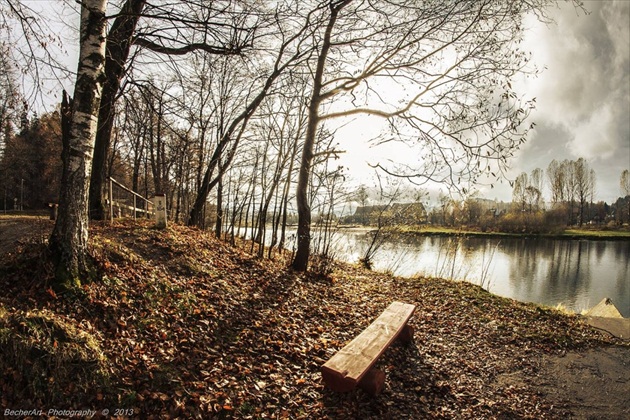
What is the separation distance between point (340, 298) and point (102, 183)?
7.10 metres

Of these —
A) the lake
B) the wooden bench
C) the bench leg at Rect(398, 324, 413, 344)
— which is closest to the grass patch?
the wooden bench

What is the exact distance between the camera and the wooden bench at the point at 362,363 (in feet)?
10.4

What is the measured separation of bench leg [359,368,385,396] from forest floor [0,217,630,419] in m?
0.08

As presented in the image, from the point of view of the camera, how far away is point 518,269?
23781 mm

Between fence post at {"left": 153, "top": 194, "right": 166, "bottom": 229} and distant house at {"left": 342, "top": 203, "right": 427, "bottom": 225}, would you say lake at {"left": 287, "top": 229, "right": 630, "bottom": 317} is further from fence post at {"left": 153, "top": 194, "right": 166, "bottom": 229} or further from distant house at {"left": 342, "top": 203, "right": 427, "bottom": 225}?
fence post at {"left": 153, "top": 194, "right": 166, "bottom": 229}

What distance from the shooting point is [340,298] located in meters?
7.01

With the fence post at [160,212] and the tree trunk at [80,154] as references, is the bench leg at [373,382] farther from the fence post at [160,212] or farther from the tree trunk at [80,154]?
the fence post at [160,212]

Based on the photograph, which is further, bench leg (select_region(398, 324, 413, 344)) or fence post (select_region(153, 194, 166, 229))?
fence post (select_region(153, 194, 166, 229))

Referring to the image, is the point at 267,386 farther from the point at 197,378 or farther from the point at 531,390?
the point at 531,390

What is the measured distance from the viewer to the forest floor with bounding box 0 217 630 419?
279 cm

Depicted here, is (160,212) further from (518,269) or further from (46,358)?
(518,269)

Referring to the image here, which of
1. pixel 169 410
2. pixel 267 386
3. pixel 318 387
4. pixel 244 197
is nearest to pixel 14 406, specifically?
pixel 169 410

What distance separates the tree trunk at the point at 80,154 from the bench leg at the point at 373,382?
11.8ft

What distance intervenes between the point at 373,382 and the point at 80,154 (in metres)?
4.44
